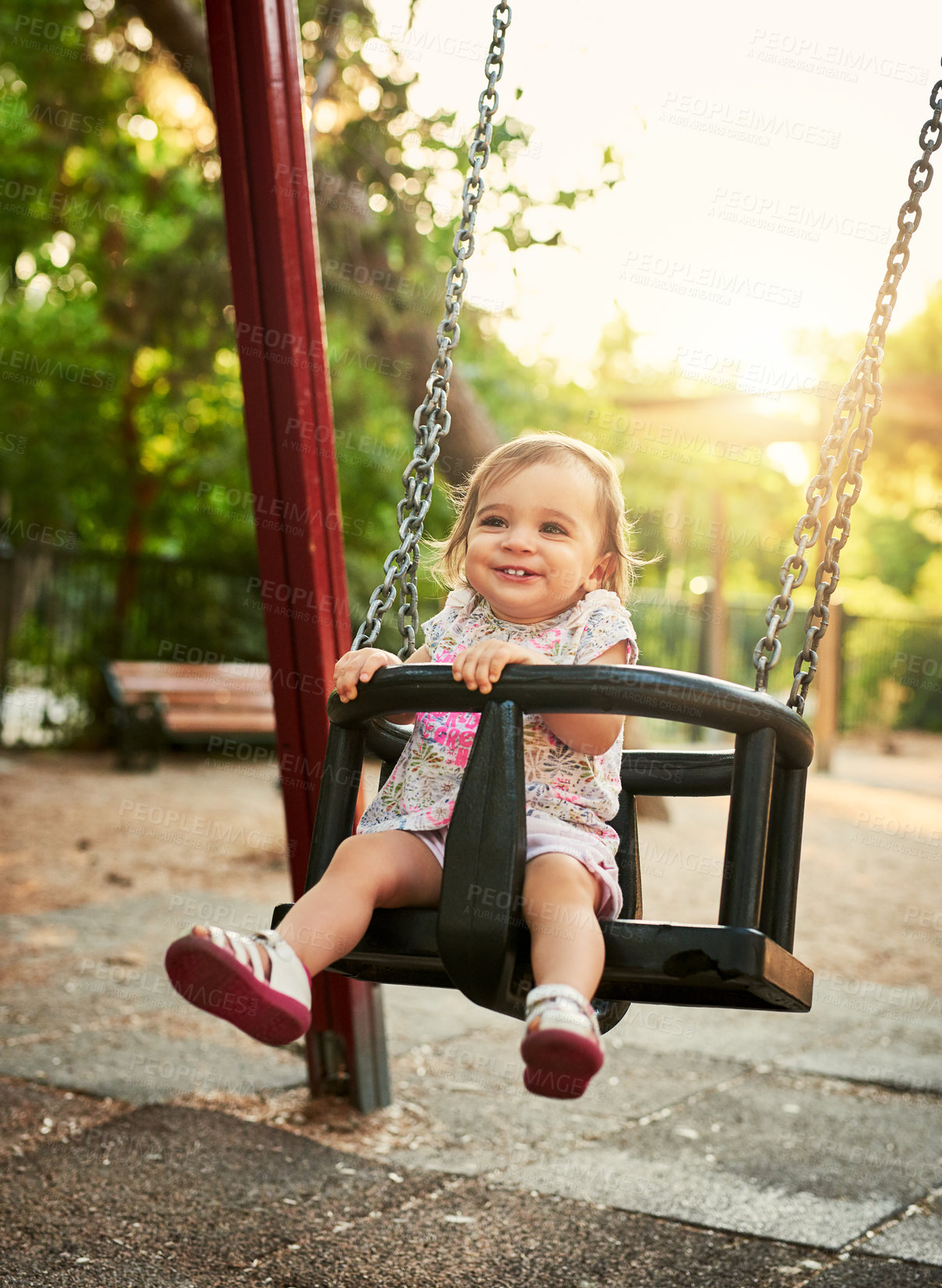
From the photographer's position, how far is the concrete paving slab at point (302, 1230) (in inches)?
99.3

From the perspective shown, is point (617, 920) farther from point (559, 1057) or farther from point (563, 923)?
point (559, 1057)

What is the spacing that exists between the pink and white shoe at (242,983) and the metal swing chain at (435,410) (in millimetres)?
612

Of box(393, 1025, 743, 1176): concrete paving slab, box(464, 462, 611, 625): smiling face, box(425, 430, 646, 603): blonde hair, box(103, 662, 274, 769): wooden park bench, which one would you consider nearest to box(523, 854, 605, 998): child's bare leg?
box(464, 462, 611, 625): smiling face

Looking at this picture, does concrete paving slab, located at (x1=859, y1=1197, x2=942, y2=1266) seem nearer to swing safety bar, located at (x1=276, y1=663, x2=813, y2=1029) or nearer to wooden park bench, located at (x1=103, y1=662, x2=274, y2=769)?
swing safety bar, located at (x1=276, y1=663, x2=813, y2=1029)

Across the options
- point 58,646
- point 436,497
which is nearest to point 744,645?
point 436,497

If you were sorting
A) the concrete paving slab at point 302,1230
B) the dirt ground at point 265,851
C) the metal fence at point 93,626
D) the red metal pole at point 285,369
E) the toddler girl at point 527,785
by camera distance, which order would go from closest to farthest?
the toddler girl at point 527,785 < the concrete paving slab at point 302,1230 < the red metal pole at point 285,369 < the dirt ground at point 265,851 < the metal fence at point 93,626

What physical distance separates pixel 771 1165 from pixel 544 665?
1.91m

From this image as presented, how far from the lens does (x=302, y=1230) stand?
8.96 ft

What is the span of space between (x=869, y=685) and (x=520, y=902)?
1796 centimetres

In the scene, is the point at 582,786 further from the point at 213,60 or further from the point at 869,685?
the point at 869,685

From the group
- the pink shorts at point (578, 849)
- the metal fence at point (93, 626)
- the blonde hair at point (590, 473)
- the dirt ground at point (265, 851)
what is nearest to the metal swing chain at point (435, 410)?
the blonde hair at point (590, 473)

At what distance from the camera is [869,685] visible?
1903 centimetres

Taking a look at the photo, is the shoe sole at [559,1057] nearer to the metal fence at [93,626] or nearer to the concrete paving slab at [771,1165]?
the concrete paving slab at [771,1165]

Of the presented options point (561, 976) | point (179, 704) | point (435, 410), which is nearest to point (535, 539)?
point (435, 410)
